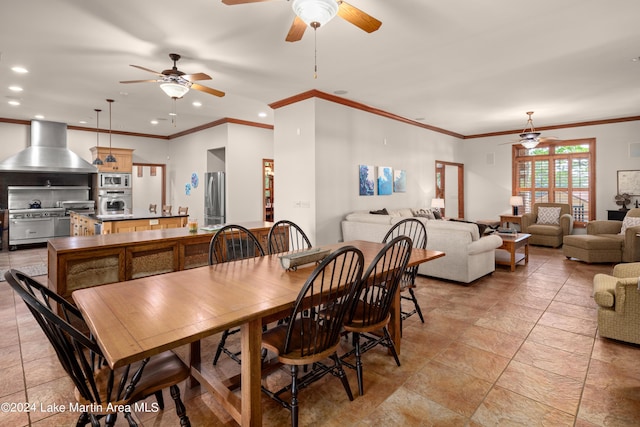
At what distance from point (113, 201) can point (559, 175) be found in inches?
435

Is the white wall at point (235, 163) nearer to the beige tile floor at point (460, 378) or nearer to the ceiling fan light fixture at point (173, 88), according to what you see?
the ceiling fan light fixture at point (173, 88)

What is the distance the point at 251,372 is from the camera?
166cm

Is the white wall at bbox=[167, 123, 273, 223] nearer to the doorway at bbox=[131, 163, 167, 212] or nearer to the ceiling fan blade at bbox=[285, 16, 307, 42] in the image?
the doorway at bbox=[131, 163, 167, 212]

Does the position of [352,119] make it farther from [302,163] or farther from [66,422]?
[66,422]

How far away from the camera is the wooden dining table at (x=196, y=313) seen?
1.28 meters

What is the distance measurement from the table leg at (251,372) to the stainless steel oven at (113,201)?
7704 millimetres

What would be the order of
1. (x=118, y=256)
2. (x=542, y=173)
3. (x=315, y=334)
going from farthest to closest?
(x=542, y=173) < (x=118, y=256) < (x=315, y=334)

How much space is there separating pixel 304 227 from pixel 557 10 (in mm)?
4086

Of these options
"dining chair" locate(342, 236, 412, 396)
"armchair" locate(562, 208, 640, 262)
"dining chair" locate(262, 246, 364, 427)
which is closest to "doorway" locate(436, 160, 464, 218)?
"armchair" locate(562, 208, 640, 262)

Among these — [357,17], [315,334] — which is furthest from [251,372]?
[357,17]

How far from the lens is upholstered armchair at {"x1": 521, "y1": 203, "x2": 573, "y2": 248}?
24.1 feet

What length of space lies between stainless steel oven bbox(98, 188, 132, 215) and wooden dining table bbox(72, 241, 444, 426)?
716 centimetres

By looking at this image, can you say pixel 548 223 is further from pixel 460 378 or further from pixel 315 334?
pixel 315 334

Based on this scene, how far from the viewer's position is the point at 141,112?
6.73 metres
